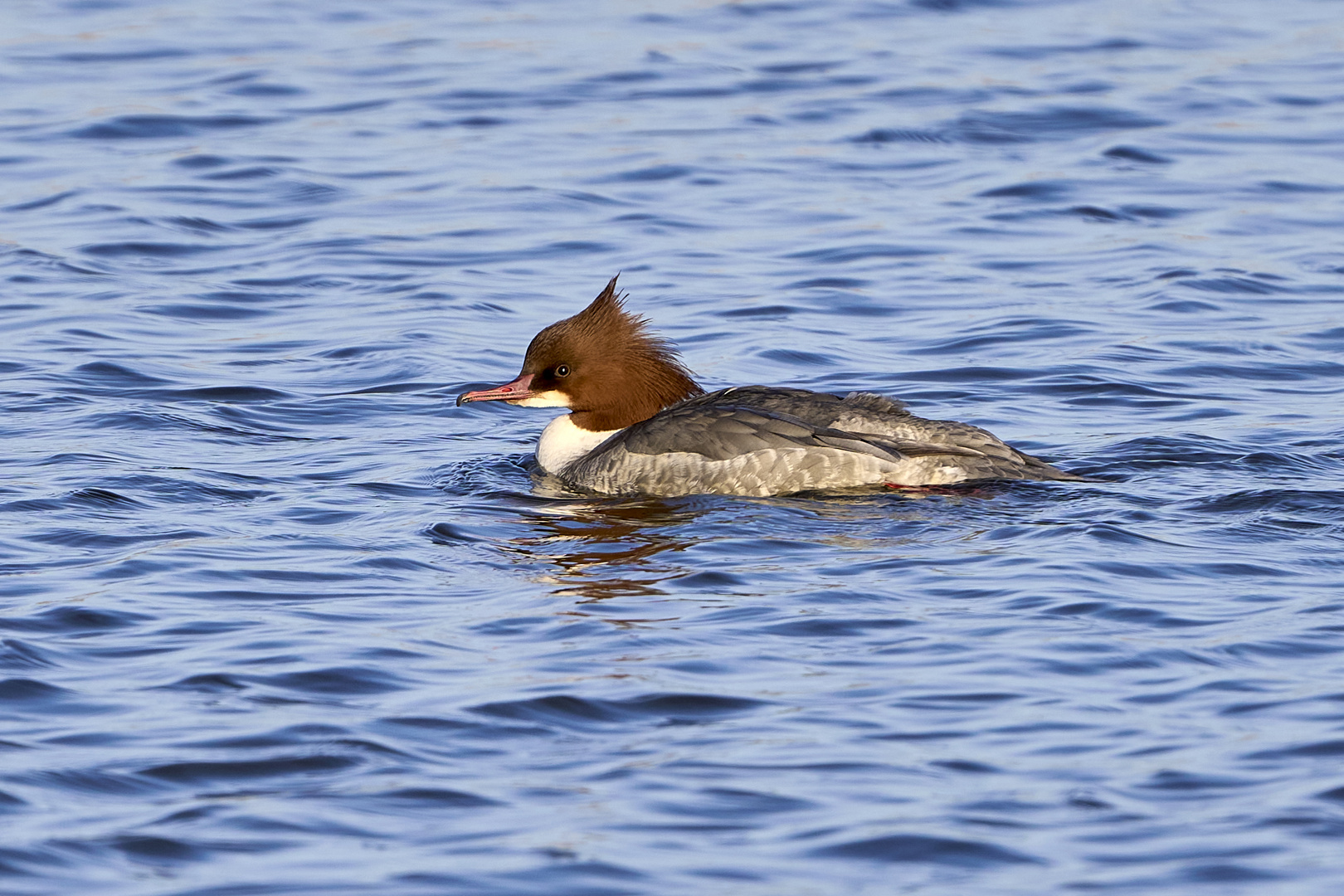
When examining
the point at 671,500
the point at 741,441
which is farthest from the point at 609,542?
the point at 741,441

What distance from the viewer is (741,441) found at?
926cm

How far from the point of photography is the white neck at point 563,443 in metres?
10.1

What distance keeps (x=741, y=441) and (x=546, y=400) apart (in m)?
1.34

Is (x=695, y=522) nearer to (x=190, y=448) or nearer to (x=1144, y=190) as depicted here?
(x=190, y=448)

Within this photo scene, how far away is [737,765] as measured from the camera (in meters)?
5.92

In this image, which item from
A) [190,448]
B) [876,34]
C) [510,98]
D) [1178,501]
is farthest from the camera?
[876,34]

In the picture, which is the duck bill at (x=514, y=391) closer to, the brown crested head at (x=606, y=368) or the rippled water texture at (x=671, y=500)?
the brown crested head at (x=606, y=368)

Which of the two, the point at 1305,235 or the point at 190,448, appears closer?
the point at 190,448

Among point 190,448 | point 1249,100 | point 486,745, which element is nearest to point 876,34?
point 1249,100

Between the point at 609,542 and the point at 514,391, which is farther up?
the point at 514,391

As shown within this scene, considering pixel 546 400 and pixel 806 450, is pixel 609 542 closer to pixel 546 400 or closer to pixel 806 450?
pixel 806 450

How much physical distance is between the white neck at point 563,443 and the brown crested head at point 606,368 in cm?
5

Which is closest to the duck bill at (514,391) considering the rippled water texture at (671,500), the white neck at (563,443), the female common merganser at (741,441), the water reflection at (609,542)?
the female common merganser at (741,441)

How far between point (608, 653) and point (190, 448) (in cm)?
398
